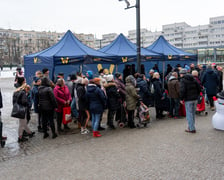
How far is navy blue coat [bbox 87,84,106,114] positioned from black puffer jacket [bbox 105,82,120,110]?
438mm

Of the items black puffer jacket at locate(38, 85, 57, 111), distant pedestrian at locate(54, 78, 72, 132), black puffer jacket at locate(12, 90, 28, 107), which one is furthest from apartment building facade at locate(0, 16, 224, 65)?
black puffer jacket at locate(12, 90, 28, 107)

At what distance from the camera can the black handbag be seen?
5.57 m

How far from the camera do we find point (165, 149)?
5098 millimetres

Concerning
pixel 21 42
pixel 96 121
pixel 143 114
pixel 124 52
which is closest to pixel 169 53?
pixel 124 52

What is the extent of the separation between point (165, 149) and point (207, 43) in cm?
10599

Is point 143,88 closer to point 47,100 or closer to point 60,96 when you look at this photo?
point 60,96

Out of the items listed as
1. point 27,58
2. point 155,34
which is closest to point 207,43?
point 155,34

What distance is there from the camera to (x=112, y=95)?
21.8 ft

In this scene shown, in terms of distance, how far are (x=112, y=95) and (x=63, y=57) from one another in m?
3.43

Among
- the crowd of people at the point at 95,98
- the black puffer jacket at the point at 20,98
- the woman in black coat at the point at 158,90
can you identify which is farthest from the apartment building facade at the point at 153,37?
the black puffer jacket at the point at 20,98

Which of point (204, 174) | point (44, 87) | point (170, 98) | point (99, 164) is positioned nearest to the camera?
point (204, 174)

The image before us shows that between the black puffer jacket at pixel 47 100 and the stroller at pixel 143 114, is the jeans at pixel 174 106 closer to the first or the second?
the stroller at pixel 143 114

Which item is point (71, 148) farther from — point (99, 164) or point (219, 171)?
point (219, 171)

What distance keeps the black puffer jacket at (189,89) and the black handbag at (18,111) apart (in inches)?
158
